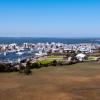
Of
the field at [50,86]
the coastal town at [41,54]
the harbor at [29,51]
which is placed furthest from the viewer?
the harbor at [29,51]

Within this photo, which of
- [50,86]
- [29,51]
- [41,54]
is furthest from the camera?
[29,51]

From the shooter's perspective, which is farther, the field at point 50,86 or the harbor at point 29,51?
the harbor at point 29,51

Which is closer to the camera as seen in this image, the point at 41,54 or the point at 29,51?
the point at 41,54

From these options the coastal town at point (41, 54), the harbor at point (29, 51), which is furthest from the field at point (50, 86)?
the harbor at point (29, 51)

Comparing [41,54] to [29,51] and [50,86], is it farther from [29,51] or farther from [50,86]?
[50,86]

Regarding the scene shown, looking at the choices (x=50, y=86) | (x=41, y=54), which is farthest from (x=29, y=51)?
(x=50, y=86)

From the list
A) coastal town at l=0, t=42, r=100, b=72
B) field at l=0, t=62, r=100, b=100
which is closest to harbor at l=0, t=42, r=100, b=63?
coastal town at l=0, t=42, r=100, b=72

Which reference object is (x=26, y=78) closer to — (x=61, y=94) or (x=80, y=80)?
(x=80, y=80)

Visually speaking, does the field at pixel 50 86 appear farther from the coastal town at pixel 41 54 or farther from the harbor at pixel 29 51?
the harbor at pixel 29 51
